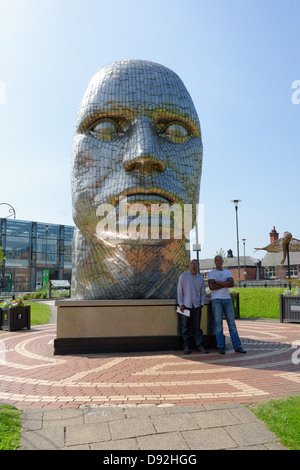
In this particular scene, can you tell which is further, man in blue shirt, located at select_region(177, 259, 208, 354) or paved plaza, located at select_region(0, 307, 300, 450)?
man in blue shirt, located at select_region(177, 259, 208, 354)

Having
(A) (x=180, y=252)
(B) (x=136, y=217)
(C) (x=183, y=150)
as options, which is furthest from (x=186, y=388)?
(C) (x=183, y=150)

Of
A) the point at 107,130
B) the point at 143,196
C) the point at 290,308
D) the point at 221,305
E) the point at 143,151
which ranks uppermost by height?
the point at 107,130

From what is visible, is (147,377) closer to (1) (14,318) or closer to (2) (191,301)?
(2) (191,301)

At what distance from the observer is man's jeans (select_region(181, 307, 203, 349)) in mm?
6418

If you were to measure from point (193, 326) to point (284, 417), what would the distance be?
355 centimetres

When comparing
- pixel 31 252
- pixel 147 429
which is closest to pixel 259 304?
pixel 147 429

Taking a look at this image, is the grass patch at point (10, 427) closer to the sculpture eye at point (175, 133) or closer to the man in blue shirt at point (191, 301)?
the man in blue shirt at point (191, 301)

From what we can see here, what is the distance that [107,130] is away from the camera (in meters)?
6.39

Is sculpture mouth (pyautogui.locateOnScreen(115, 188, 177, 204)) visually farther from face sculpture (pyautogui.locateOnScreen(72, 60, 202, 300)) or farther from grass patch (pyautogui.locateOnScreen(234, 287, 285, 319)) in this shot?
grass patch (pyautogui.locateOnScreen(234, 287, 285, 319))

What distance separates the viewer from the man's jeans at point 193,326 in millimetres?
6418

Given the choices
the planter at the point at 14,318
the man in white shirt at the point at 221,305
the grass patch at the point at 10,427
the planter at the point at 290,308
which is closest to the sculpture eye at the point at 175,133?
the man in white shirt at the point at 221,305

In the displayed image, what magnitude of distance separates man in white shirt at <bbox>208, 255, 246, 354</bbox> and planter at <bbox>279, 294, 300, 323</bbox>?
6316 mm

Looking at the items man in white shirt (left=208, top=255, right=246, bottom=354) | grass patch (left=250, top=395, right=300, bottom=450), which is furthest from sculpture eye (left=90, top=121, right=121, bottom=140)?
grass patch (left=250, top=395, right=300, bottom=450)

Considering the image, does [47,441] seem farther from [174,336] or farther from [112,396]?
[174,336]
